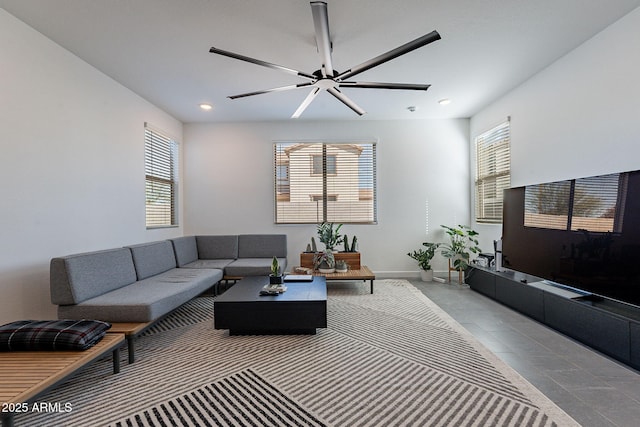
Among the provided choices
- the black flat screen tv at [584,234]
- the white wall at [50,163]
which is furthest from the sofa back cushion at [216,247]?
the black flat screen tv at [584,234]

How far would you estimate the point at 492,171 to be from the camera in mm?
4469

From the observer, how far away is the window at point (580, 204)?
2.20 meters

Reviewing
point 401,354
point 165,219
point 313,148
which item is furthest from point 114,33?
point 401,354

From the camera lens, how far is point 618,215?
2174 millimetres

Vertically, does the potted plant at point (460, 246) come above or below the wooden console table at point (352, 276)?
above

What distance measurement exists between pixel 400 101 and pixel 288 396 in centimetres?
408

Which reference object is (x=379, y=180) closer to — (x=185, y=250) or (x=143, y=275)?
(x=185, y=250)

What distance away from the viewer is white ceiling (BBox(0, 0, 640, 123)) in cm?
226

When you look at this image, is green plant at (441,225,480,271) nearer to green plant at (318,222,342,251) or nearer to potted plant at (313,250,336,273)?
green plant at (318,222,342,251)

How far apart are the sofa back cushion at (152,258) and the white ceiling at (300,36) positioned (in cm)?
211

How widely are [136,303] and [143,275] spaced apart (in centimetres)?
106

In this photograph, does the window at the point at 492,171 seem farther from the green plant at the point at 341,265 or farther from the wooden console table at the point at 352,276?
the green plant at the point at 341,265

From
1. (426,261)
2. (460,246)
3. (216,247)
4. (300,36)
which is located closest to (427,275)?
(426,261)

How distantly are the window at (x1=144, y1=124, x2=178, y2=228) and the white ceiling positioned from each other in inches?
34.3
